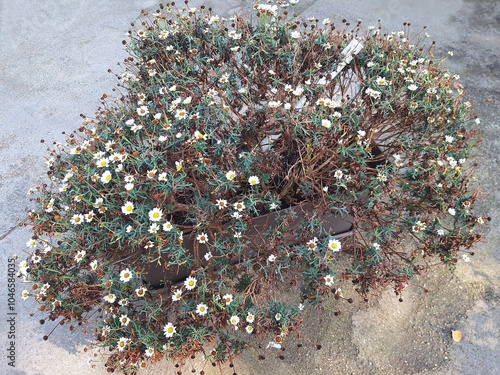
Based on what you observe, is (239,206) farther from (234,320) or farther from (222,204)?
(234,320)

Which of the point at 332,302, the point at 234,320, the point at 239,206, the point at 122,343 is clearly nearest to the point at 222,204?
the point at 239,206

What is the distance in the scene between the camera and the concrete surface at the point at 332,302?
7.64 feet

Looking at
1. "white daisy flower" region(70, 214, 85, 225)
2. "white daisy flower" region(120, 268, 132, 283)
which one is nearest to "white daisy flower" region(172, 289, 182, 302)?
"white daisy flower" region(120, 268, 132, 283)

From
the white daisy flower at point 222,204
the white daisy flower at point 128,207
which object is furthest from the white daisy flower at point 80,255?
the white daisy flower at point 222,204

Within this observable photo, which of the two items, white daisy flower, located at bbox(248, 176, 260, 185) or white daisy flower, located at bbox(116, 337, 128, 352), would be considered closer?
white daisy flower, located at bbox(116, 337, 128, 352)

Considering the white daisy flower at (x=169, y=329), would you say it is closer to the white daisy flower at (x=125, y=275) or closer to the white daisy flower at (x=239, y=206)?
the white daisy flower at (x=125, y=275)

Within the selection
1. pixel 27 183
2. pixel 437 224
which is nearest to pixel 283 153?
pixel 437 224

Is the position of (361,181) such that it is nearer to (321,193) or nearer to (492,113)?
(321,193)

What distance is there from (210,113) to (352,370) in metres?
1.50

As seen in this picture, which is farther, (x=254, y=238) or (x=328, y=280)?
(x=254, y=238)

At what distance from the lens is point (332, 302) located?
99.9 inches

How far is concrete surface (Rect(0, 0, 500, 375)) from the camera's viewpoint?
7.64 feet

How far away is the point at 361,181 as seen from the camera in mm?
2086

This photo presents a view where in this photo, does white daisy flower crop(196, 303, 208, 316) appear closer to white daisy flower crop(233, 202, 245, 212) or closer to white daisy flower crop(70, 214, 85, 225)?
white daisy flower crop(233, 202, 245, 212)
